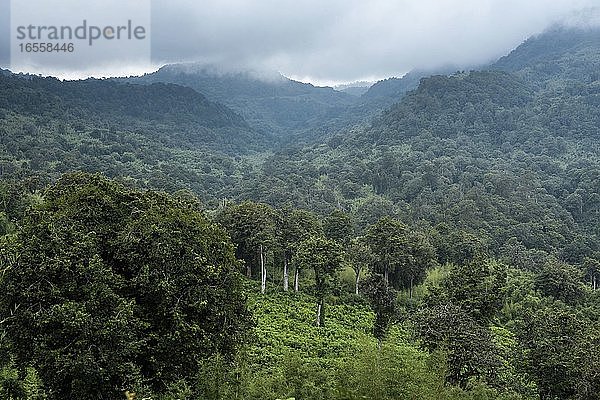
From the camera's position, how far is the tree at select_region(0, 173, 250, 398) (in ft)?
36.1

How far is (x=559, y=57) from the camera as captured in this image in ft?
483

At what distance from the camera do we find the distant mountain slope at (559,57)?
128m

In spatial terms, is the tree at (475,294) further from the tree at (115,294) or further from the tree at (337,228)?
the tree at (337,228)

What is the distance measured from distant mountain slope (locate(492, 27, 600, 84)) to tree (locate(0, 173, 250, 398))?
12519 cm

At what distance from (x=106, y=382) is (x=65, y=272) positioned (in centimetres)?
261

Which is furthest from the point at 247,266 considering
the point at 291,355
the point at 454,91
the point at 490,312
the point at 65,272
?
the point at 454,91

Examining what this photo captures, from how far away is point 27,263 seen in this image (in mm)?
11586

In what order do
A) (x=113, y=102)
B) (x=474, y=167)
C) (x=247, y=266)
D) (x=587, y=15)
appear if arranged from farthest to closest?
(x=587, y=15) → (x=113, y=102) → (x=474, y=167) → (x=247, y=266)

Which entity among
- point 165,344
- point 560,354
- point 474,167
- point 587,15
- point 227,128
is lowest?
point 560,354

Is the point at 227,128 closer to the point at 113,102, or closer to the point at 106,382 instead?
the point at 113,102

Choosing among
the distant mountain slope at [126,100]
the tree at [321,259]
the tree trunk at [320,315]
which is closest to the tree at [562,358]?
the tree at [321,259]

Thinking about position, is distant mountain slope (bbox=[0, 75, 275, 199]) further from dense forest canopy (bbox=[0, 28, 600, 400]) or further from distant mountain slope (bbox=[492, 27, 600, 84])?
distant mountain slope (bbox=[492, 27, 600, 84])

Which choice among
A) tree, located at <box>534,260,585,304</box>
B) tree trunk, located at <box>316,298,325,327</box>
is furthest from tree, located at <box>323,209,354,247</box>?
tree, located at <box>534,260,585,304</box>

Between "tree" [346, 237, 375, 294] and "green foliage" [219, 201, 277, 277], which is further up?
"green foliage" [219, 201, 277, 277]
